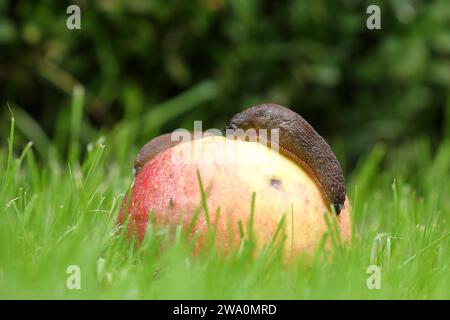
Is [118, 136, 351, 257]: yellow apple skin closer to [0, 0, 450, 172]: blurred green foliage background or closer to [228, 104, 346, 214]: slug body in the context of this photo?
[228, 104, 346, 214]: slug body

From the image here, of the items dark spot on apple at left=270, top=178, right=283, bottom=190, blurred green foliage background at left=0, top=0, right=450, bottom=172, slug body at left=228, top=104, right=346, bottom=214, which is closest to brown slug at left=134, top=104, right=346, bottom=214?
slug body at left=228, top=104, right=346, bottom=214

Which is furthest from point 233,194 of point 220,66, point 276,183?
point 220,66

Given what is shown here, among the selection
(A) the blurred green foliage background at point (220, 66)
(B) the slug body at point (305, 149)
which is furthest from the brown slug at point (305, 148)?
(A) the blurred green foliage background at point (220, 66)

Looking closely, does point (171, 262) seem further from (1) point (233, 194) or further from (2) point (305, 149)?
(2) point (305, 149)

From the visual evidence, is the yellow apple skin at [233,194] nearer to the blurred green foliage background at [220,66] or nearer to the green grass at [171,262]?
the green grass at [171,262]

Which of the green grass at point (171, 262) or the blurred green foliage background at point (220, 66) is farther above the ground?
the blurred green foliage background at point (220, 66)
